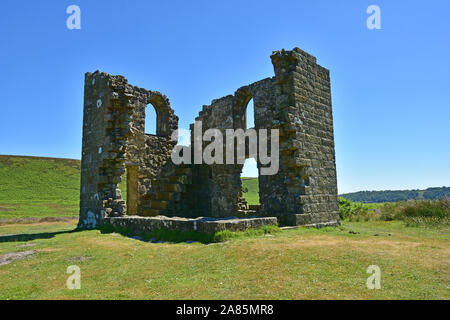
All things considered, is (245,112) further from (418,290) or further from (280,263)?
(418,290)

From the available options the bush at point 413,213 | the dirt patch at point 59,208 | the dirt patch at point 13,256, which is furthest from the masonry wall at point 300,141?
the dirt patch at point 59,208

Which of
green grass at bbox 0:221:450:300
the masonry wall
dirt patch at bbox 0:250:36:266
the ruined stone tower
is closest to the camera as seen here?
green grass at bbox 0:221:450:300

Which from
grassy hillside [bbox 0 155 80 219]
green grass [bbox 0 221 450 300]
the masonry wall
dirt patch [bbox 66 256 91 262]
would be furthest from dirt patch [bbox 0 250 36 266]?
grassy hillside [bbox 0 155 80 219]

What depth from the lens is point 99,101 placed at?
13.3m

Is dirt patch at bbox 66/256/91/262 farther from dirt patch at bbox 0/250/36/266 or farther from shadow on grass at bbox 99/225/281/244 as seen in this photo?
shadow on grass at bbox 99/225/281/244

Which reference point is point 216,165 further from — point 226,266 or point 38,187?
point 38,187

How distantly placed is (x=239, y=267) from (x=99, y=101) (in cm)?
1050

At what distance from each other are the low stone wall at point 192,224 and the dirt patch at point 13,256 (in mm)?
3154

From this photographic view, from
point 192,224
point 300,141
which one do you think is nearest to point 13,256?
point 192,224

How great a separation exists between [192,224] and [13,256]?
13.4 ft

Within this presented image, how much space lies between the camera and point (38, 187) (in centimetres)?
3173

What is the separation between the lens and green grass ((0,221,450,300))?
4.27 meters

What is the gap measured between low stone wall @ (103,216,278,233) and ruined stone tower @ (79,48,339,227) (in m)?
1.40
